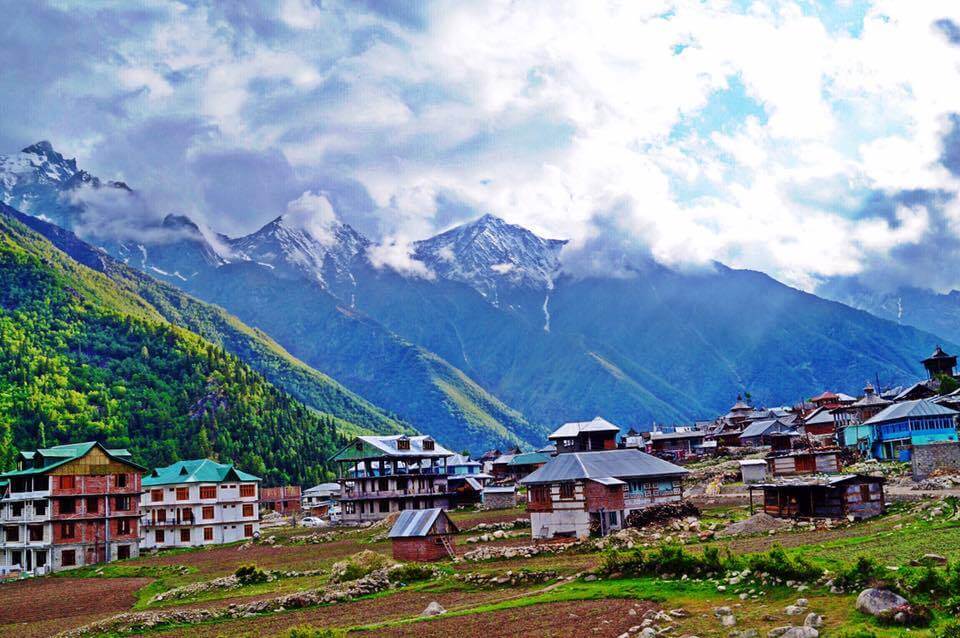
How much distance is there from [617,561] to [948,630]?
18234 mm

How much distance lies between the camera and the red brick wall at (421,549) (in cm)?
5397

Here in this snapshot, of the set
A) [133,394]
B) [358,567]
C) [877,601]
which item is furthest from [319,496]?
[877,601]

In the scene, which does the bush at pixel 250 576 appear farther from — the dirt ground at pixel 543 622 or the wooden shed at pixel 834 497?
the wooden shed at pixel 834 497

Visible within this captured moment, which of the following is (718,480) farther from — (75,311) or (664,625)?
(75,311)

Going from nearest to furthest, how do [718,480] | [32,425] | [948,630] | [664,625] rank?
1. [948,630]
2. [664,625]
3. [718,480]
4. [32,425]

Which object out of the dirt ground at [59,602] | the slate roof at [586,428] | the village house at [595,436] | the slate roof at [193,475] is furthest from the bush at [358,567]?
the slate roof at [193,475]

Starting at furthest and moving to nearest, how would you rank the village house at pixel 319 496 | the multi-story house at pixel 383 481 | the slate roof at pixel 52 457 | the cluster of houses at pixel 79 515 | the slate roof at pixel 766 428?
the village house at pixel 319 496
the slate roof at pixel 766 428
the multi-story house at pixel 383 481
the slate roof at pixel 52 457
the cluster of houses at pixel 79 515

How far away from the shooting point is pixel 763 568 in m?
30.7

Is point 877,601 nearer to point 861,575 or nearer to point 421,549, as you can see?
point 861,575

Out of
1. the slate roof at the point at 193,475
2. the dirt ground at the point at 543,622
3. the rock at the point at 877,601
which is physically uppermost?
the slate roof at the point at 193,475

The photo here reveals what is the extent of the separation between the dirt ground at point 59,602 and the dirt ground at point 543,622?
67.8ft

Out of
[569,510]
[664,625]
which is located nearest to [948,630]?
[664,625]

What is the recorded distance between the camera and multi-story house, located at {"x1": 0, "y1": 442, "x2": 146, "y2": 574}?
7962 cm

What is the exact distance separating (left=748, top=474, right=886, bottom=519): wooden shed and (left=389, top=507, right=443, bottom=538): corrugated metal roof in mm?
22592
